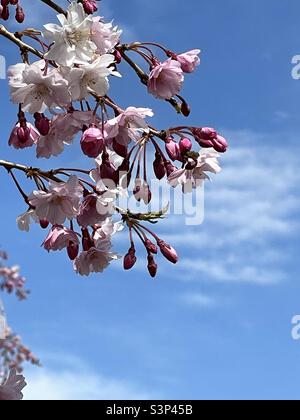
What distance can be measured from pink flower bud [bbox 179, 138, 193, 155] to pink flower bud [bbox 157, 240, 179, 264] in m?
0.65

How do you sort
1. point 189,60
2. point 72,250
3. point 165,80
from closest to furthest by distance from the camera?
1. point 165,80
2. point 189,60
3. point 72,250

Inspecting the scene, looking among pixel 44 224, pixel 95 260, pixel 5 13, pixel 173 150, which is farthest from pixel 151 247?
pixel 5 13

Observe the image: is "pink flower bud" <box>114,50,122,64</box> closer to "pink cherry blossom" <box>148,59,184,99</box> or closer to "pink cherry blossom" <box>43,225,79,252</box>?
"pink cherry blossom" <box>148,59,184,99</box>

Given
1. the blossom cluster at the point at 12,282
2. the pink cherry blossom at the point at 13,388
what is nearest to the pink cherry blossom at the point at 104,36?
the pink cherry blossom at the point at 13,388

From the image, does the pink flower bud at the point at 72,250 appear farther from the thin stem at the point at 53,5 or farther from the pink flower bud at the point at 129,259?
the thin stem at the point at 53,5

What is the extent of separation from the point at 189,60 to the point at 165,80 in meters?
0.26

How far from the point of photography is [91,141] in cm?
293

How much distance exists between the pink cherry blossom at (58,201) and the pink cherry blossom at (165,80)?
578mm

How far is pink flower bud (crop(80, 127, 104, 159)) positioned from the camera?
293 centimetres

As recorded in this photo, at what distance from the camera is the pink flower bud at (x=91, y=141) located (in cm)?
293

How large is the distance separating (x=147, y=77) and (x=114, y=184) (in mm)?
497

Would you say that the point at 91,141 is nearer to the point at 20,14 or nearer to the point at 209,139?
the point at 209,139

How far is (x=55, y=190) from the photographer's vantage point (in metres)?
3.27

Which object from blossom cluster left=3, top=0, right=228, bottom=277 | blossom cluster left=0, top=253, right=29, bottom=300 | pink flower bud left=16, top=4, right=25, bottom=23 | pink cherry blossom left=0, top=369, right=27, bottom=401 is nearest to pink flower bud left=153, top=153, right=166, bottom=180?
blossom cluster left=3, top=0, right=228, bottom=277
